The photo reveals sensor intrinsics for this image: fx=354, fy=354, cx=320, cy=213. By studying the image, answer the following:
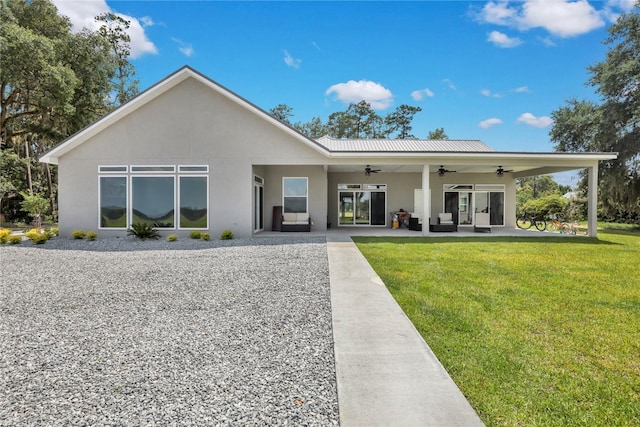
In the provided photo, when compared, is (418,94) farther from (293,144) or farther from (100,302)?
(100,302)

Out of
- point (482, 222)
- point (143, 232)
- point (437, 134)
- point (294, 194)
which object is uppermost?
point (437, 134)

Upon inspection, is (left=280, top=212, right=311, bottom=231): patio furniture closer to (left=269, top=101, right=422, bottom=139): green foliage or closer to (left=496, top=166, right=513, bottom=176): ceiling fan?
(left=496, top=166, right=513, bottom=176): ceiling fan

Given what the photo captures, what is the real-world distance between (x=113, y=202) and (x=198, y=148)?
363 cm

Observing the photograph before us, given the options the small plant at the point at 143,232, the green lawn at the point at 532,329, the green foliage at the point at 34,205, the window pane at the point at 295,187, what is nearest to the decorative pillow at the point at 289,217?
the window pane at the point at 295,187

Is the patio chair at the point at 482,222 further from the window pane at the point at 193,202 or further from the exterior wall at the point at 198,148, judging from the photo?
the window pane at the point at 193,202

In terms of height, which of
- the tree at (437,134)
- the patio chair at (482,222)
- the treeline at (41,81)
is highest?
the tree at (437,134)

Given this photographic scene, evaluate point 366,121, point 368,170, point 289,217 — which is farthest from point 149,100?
point 366,121

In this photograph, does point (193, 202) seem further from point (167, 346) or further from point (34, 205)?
point (34, 205)

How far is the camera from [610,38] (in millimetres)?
19359

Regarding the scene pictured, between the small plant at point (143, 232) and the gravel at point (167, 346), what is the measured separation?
4.51 m

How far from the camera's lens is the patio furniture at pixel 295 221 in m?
14.5

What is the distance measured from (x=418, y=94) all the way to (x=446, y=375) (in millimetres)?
38622

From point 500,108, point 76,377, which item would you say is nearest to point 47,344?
point 76,377

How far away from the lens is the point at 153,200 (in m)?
12.5
